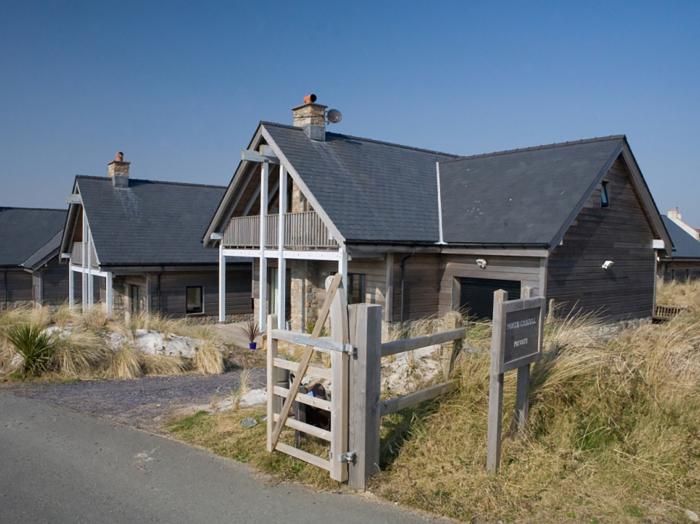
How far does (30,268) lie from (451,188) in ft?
67.2

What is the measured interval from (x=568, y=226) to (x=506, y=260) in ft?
5.62

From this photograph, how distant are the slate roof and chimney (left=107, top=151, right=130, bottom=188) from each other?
10429mm

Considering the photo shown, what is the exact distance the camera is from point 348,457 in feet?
18.4

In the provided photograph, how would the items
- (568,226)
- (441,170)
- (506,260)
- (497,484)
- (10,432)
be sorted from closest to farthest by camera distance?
(497,484)
(10,432)
(568,226)
(506,260)
(441,170)

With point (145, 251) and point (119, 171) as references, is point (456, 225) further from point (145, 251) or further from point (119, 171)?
point (119, 171)

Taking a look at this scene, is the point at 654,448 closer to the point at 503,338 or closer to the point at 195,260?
the point at 503,338

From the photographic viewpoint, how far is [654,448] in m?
5.85

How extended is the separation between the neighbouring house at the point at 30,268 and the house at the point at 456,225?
46.4 feet

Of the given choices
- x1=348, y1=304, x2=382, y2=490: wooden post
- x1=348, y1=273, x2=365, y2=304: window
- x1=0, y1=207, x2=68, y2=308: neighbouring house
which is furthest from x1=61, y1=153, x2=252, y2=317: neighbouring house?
x1=348, y1=304, x2=382, y2=490: wooden post

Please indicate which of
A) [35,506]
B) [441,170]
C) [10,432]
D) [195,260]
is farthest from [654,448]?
[195,260]

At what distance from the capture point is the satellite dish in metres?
18.4

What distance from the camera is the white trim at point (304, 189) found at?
14.5 metres

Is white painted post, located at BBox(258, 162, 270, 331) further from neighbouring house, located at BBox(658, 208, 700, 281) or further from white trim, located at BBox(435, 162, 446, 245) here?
neighbouring house, located at BBox(658, 208, 700, 281)

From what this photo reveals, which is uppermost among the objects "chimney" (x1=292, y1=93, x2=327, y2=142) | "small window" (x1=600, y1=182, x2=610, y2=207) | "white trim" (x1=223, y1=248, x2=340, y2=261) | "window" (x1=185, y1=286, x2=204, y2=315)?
"chimney" (x1=292, y1=93, x2=327, y2=142)
